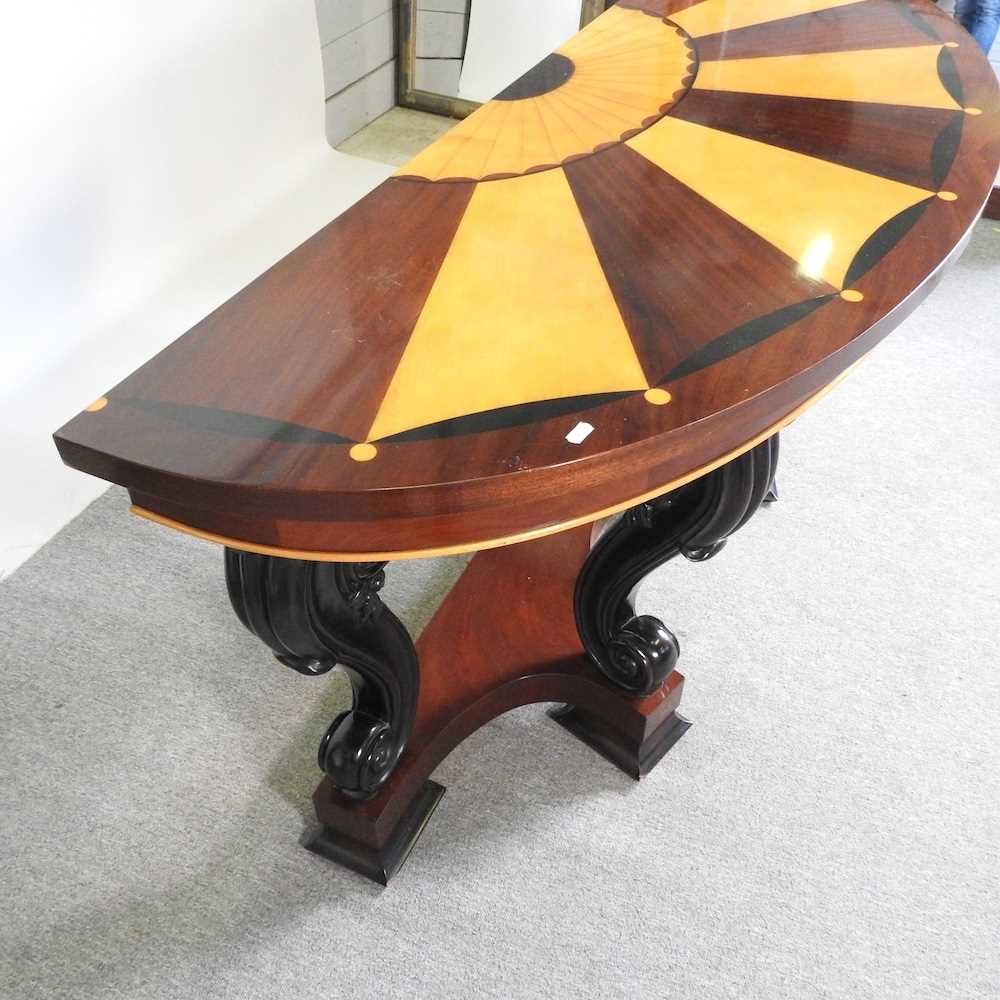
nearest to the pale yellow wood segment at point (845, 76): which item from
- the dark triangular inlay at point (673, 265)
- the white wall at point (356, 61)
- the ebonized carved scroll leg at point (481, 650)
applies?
the dark triangular inlay at point (673, 265)

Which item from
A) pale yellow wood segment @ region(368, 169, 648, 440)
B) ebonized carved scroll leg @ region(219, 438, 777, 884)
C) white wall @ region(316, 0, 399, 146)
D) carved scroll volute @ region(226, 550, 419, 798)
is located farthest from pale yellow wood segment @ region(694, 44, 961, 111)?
white wall @ region(316, 0, 399, 146)

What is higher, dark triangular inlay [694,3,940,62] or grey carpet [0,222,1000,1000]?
dark triangular inlay [694,3,940,62]

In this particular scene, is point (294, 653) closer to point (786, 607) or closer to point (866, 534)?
point (786, 607)

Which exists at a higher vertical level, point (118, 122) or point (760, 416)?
point (760, 416)

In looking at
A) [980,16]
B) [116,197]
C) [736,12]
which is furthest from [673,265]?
[980,16]

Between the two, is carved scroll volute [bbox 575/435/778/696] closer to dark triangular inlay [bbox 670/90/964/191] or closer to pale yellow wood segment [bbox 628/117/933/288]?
pale yellow wood segment [bbox 628/117/933/288]

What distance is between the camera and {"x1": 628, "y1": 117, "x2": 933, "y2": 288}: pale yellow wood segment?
101cm

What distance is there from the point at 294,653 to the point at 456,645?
36 cm

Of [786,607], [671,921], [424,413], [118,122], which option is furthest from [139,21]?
[671,921]

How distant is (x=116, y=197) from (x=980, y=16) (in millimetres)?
1973

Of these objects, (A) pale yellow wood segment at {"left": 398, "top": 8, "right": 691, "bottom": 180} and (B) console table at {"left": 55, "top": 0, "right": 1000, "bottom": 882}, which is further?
(A) pale yellow wood segment at {"left": 398, "top": 8, "right": 691, "bottom": 180}

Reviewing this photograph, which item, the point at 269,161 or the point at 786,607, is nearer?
the point at 786,607

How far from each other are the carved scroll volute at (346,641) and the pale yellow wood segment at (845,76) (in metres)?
0.80

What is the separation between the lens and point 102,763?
1317 millimetres
